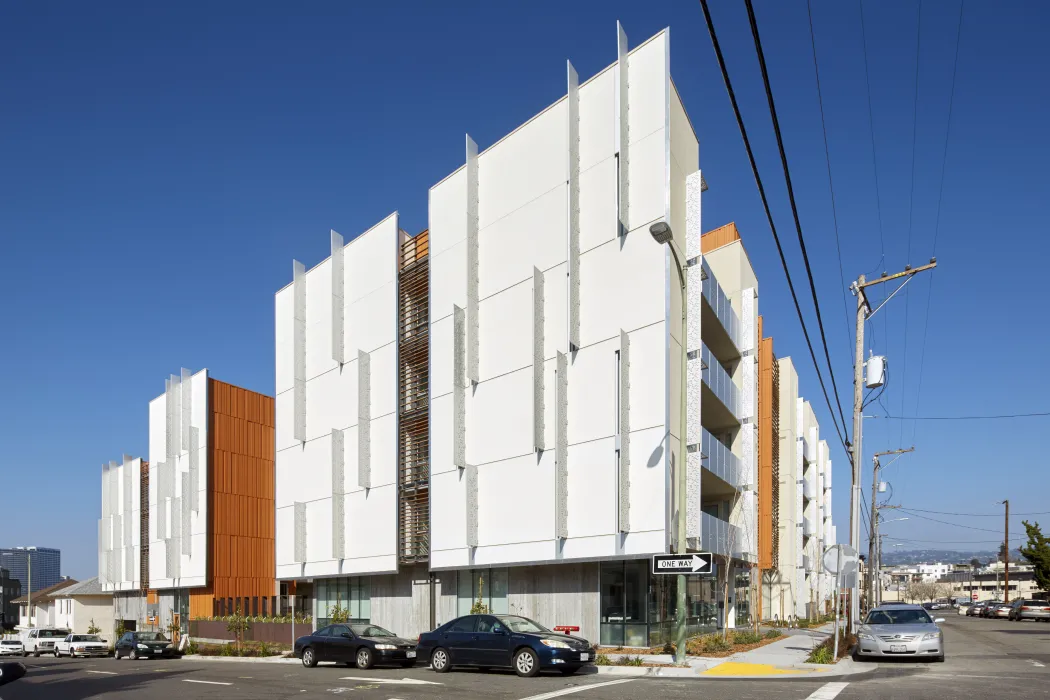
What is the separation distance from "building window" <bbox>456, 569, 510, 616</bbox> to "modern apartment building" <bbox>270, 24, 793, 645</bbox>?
0.10m

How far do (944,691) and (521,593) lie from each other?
1670 cm

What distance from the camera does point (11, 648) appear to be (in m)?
48.8

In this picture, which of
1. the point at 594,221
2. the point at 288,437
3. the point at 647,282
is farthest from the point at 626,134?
the point at 288,437

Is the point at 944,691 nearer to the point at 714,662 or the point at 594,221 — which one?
the point at 714,662

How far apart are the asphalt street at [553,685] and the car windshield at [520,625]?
A: 3.49 feet

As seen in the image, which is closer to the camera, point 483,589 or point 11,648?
point 483,589

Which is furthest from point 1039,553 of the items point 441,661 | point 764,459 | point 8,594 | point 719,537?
point 8,594

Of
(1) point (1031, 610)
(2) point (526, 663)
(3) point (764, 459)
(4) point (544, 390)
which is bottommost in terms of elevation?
(1) point (1031, 610)

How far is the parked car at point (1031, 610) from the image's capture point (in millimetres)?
56125

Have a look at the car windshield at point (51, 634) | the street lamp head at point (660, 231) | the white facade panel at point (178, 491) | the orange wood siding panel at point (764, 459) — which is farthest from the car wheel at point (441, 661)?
the car windshield at point (51, 634)

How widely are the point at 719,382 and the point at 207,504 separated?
30.6 meters

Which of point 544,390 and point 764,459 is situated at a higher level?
point 544,390

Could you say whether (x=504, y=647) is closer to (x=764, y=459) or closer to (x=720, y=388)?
(x=720, y=388)

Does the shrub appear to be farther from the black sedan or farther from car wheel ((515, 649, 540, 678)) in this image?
the black sedan
